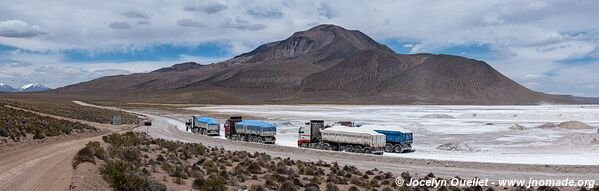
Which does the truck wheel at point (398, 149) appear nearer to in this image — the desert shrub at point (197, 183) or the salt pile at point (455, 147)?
the salt pile at point (455, 147)

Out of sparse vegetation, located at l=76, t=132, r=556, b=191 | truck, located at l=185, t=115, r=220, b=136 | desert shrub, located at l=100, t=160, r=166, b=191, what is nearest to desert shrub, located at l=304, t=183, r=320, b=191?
sparse vegetation, located at l=76, t=132, r=556, b=191

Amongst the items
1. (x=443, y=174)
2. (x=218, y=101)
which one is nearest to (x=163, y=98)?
(x=218, y=101)

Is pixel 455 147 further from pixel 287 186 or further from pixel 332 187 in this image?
pixel 287 186

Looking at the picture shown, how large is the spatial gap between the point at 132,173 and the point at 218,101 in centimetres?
17029

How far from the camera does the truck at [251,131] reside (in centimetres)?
4258

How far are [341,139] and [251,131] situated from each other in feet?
34.1

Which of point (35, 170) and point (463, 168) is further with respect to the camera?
point (463, 168)

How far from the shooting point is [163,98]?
195250 mm

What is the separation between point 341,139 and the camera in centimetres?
3684

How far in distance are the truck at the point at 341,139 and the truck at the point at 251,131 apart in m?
4.01

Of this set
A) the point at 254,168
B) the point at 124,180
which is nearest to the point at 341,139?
the point at 254,168

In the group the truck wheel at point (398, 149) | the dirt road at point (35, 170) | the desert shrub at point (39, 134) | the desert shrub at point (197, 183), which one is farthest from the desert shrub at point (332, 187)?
the desert shrub at point (39, 134)

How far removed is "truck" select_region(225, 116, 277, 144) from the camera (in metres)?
42.6

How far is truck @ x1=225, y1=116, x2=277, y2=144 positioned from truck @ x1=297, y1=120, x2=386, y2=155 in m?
4.01
